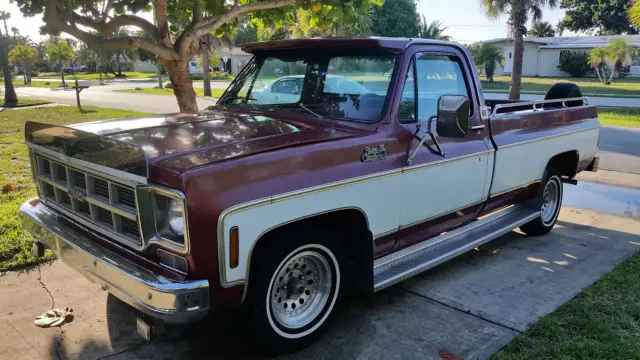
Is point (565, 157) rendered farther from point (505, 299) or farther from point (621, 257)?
point (505, 299)

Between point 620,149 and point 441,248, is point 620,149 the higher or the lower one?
the lower one

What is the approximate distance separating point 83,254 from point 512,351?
9.25 ft

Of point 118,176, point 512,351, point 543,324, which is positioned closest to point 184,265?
point 118,176

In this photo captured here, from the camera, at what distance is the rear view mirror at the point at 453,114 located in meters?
3.75

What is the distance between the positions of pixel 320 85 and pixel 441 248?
1.68 meters

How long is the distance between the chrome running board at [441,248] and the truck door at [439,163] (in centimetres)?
9

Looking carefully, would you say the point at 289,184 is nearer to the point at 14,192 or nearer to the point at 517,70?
the point at 14,192

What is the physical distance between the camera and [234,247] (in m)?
2.88

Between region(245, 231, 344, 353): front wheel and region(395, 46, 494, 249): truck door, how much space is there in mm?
720

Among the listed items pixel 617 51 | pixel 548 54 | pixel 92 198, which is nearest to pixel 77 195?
pixel 92 198

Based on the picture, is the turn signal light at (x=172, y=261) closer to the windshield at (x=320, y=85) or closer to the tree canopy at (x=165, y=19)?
the windshield at (x=320, y=85)

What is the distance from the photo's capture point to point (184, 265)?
2877mm

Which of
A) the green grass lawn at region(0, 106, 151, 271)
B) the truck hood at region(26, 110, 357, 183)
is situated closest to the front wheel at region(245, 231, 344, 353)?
the truck hood at region(26, 110, 357, 183)

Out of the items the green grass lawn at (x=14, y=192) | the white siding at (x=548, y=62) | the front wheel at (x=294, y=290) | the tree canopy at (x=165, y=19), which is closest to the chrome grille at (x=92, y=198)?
the front wheel at (x=294, y=290)
